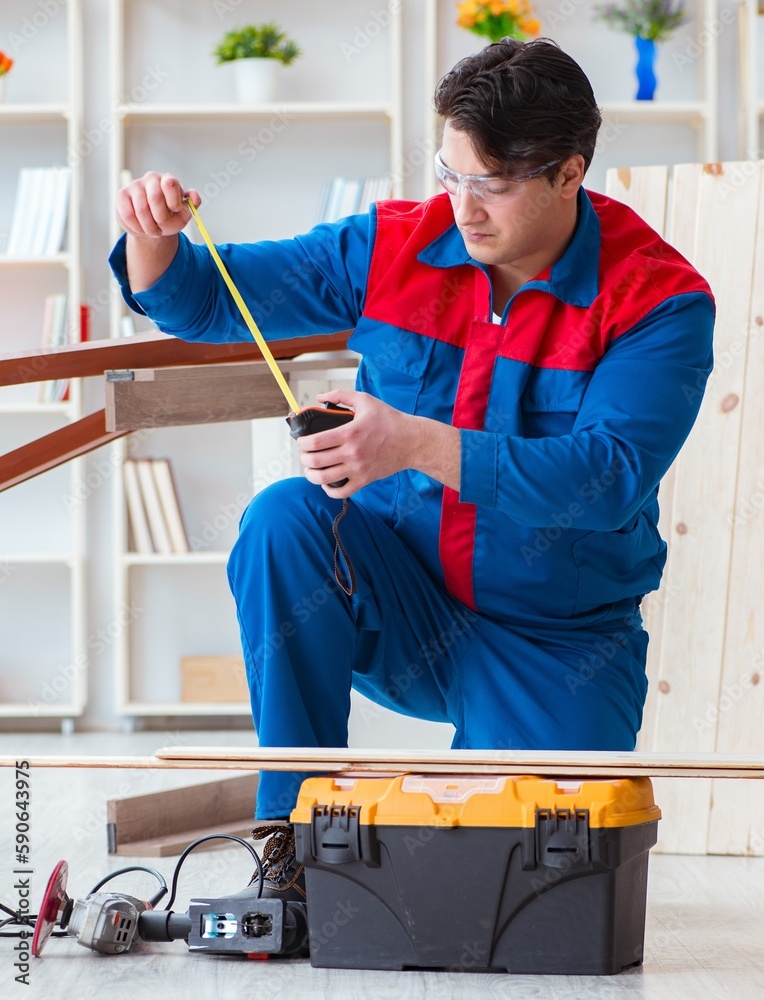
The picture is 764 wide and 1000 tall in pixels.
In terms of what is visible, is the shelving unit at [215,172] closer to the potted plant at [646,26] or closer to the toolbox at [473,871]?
the potted plant at [646,26]

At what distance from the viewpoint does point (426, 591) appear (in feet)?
5.47

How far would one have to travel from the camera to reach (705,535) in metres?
2.33

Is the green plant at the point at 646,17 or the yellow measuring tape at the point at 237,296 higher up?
the green plant at the point at 646,17

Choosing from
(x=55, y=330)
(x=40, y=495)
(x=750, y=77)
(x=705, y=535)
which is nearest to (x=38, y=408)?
(x=55, y=330)

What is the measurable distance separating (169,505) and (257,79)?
4.53ft

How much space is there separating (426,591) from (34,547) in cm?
262

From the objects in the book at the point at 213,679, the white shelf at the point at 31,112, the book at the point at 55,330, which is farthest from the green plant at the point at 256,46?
the book at the point at 213,679

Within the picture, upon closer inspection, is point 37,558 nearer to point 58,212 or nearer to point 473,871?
point 58,212

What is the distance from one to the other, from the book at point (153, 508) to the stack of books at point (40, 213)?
751 mm

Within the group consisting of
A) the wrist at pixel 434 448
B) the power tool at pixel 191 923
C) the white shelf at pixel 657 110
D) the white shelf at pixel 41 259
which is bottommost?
the power tool at pixel 191 923

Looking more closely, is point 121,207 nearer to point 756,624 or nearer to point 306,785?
point 306,785

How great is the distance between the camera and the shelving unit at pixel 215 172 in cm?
391

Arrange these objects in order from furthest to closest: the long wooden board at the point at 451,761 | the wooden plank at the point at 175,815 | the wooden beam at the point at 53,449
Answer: the wooden plank at the point at 175,815, the wooden beam at the point at 53,449, the long wooden board at the point at 451,761

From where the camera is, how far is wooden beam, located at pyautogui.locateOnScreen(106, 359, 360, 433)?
1.89 meters
